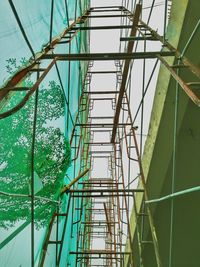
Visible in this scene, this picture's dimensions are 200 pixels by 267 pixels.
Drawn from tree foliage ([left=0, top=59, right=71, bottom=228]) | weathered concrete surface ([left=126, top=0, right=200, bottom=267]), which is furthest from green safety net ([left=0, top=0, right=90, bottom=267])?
weathered concrete surface ([left=126, top=0, right=200, bottom=267])

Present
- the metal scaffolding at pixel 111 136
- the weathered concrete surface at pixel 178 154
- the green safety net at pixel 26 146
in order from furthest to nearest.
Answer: the weathered concrete surface at pixel 178 154 → the metal scaffolding at pixel 111 136 → the green safety net at pixel 26 146

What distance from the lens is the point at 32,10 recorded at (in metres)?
1.78

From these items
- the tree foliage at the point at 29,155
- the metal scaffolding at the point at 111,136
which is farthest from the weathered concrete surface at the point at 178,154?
the tree foliage at the point at 29,155

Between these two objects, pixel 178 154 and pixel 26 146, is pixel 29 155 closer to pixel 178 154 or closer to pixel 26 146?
pixel 26 146

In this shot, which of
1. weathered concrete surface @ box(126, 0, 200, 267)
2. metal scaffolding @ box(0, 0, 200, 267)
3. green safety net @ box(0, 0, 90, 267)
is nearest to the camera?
green safety net @ box(0, 0, 90, 267)

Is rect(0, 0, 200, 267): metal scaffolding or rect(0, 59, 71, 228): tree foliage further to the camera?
rect(0, 0, 200, 267): metal scaffolding

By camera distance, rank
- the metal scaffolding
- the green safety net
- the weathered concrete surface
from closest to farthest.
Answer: the green safety net → the metal scaffolding → the weathered concrete surface

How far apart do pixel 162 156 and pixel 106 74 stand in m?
3.39

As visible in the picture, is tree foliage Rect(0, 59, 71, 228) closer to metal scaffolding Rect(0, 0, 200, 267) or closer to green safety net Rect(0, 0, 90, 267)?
green safety net Rect(0, 0, 90, 267)

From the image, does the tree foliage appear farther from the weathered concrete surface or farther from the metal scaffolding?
the weathered concrete surface

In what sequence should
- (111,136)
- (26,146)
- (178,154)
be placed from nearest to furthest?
(26,146) < (178,154) < (111,136)

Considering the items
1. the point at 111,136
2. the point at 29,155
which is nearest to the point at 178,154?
the point at 29,155

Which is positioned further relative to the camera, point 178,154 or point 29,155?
point 178,154

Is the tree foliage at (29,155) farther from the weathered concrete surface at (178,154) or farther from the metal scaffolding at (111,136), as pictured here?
the weathered concrete surface at (178,154)
